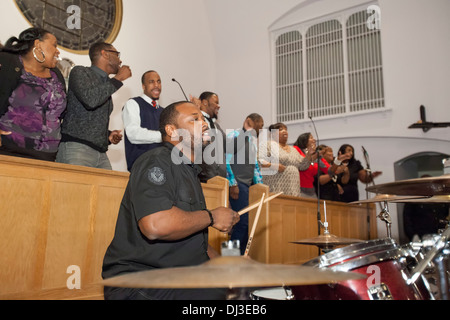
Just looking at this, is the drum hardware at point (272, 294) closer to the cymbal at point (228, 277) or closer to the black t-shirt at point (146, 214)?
the black t-shirt at point (146, 214)

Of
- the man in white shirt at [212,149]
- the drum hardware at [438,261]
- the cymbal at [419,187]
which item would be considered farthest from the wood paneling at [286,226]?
the drum hardware at [438,261]

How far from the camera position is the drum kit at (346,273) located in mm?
1028

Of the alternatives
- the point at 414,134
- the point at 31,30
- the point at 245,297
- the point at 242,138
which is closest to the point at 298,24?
the point at 414,134

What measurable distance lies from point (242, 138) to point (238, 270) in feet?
11.8

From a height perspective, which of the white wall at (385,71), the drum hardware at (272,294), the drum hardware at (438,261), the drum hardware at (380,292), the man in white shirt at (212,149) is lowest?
the drum hardware at (272,294)

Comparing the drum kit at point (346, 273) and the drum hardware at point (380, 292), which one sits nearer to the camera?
the drum kit at point (346, 273)

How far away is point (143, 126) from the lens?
3902 millimetres

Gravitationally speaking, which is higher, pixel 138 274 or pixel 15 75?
pixel 15 75

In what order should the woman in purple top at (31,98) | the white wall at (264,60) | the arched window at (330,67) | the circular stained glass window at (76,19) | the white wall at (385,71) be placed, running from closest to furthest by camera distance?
1. the woman in purple top at (31,98)
2. the circular stained glass window at (76,19)
3. the white wall at (264,60)
4. the white wall at (385,71)
5. the arched window at (330,67)

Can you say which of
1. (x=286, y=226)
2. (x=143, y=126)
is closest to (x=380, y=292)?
(x=143, y=126)

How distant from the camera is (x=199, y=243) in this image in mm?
2051

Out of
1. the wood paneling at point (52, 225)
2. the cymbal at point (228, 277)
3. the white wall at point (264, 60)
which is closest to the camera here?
the cymbal at point (228, 277)

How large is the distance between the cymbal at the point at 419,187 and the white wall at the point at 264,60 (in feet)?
16.6
